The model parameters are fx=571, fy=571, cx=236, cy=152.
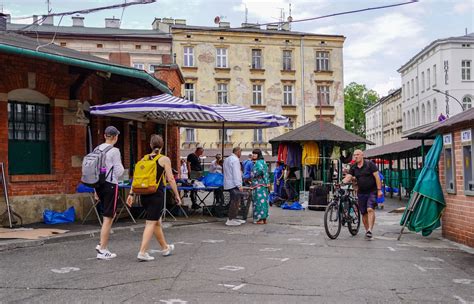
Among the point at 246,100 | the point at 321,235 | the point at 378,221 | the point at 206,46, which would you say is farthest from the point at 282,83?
the point at 321,235

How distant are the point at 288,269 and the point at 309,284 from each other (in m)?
0.96

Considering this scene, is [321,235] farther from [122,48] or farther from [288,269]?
[122,48]

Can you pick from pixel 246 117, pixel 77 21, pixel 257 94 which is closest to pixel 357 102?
pixel 257 94

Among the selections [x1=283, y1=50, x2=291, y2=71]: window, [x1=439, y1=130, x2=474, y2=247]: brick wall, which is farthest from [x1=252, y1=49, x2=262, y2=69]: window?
[x1=439, y1=130, x2=474, y2=247]: brick wall

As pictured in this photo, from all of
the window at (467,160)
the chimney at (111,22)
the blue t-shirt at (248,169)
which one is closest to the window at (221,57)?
the chimney at (111,22)

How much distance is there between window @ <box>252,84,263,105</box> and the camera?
170ft

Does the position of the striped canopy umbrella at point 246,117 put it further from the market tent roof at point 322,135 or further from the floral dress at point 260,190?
the market tent roof at point 322,135

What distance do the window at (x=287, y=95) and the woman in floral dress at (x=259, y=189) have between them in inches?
1530

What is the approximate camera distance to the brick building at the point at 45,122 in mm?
11672

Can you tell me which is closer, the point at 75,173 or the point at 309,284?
the point at 309,284

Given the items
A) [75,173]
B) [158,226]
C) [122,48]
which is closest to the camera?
[158,226]

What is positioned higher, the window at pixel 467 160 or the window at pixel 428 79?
Answer: the window at pixel 428 79

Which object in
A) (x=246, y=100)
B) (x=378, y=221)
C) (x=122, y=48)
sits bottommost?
(x=378, y=221)

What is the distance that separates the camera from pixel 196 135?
164 ft
